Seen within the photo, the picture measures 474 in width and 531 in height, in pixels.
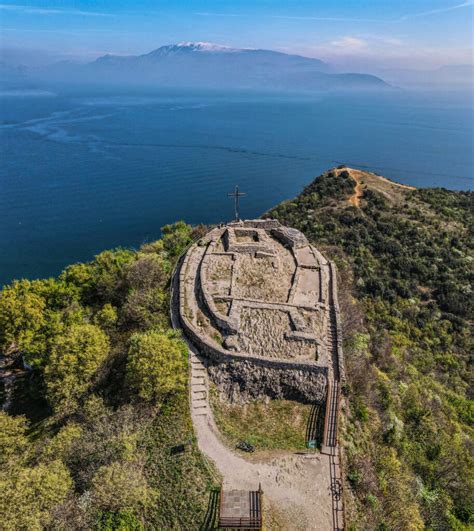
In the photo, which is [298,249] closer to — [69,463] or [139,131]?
[69,463]

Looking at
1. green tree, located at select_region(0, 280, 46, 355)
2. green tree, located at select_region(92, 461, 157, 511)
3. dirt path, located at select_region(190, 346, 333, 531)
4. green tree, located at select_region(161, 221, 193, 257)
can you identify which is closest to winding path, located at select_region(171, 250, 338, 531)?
dirt path, located at select_region(190, 346, 333, 531)

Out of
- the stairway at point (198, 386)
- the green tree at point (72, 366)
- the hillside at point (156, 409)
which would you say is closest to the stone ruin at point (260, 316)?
the stairway at point (198, 386)

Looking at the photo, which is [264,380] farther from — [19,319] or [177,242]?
[19,319]

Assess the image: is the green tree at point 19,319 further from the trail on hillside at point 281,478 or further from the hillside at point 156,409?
the trail on hillside at point 281,478

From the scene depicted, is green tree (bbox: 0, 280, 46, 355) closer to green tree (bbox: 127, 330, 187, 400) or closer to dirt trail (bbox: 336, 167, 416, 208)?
green tree (bbox: 127, 330, 187, 400)

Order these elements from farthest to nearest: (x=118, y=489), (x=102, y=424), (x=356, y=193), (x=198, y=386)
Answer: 1. (x=356, y=193)
2. (x=198, y=386)
3. (x=102, y=424)
4. (x=118, y=489)

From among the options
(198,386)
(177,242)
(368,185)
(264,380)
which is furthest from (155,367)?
(368,185)

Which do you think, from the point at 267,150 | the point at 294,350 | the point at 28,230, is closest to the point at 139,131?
the point at 267,150

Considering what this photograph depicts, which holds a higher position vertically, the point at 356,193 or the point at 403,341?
the point at 356,193
